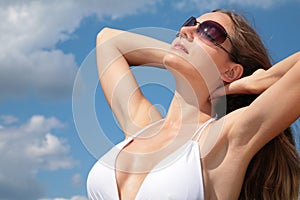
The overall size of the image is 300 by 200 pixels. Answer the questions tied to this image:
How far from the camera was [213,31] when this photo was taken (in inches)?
159

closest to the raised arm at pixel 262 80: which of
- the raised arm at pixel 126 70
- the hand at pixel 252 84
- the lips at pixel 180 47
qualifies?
the hand at pixel 252 84

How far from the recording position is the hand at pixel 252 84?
11.9ft

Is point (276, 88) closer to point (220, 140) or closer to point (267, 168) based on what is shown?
point (220, 140)

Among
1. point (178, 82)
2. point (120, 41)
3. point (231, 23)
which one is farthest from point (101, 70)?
point (231, 23)

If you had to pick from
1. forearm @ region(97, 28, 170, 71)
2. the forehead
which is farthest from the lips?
forearm @ region(97, 28, 170, 71)

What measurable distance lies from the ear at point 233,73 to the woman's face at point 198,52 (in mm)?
30

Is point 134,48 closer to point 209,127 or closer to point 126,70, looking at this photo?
point 126,70

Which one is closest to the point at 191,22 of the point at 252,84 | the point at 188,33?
the point at 188,33

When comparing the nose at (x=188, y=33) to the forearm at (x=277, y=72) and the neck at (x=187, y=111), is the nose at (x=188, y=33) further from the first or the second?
the forearm at (x=277, y=72)

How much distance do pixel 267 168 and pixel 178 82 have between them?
865 millimetres

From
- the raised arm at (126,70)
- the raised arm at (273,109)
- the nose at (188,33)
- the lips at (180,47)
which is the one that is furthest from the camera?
the raised arm at (126,70)

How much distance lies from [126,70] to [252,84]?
130cm

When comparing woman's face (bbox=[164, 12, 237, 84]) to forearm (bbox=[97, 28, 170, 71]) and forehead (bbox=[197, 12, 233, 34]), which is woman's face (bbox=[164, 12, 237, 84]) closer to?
forehead (bbox=[197, 12, 233, 34])

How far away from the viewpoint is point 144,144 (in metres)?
3.98
